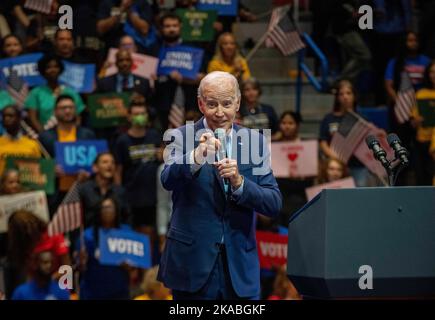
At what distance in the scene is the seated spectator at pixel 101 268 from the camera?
27.9ft

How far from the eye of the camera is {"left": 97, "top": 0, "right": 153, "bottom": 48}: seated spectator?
33.9 ft

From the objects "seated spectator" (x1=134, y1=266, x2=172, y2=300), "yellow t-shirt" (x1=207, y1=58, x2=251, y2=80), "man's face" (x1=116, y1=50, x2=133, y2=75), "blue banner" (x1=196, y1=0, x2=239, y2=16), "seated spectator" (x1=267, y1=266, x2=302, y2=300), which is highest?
"blue banner" (x1=196, y1=0, x2=239, y2=16)

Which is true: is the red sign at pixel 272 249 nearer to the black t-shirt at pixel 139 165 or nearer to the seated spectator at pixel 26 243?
the black t-shirt at pixel 139 165

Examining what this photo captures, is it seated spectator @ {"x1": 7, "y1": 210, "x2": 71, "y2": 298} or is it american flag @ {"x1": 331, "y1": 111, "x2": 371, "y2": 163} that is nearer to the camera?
seated spectator @ {"x1": 7, "y1": 210, "x2": 71, "y2": 298}

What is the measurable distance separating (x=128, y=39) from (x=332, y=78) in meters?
2.27

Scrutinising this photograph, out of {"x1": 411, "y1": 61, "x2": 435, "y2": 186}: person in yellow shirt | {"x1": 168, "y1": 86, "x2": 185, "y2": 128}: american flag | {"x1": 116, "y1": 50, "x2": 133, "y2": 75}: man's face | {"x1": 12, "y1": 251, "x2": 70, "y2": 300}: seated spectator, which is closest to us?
{"x1": 12, "y1": 251, "x2": 70, "y2": 300}: seated spectator

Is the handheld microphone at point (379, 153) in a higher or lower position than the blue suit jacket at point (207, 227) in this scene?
higher

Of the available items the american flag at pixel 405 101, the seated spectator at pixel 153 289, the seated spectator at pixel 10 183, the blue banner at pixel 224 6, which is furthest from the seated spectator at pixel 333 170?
the seated spectator at pixel 10 183

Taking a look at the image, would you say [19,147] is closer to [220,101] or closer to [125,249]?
[125,249]

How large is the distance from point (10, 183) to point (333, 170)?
259cm

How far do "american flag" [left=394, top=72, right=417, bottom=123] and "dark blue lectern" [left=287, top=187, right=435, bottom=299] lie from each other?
18.2 ft

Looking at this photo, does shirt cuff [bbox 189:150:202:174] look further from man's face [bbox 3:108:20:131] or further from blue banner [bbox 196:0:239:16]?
blue banner [bbox 196:0:239:16]

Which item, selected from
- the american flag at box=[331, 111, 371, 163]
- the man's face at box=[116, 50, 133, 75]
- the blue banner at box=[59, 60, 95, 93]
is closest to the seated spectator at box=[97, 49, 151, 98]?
the man's face at box=[116, 50, 133, 75]

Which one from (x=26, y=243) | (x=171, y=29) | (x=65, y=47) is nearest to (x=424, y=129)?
(x=171, y=29)
